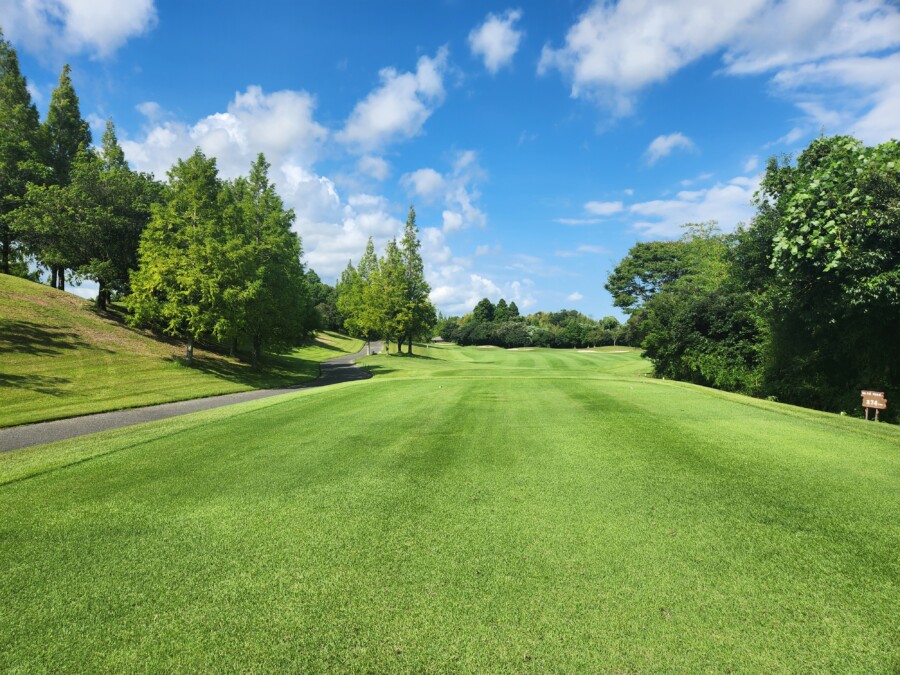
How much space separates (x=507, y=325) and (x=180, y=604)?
A: 88159mm

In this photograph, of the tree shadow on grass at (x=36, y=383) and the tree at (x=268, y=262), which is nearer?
the tree shadow on grass at (x=36, y=383)

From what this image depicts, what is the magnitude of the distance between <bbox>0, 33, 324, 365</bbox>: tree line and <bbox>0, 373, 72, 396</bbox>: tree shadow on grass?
6.71m

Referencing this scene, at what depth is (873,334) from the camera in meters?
14.2

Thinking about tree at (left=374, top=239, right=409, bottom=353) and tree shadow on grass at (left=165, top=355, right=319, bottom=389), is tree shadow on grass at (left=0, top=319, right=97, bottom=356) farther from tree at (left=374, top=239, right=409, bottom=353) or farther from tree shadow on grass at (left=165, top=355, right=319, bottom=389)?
tree at (left=374, top=239, right=409, bottom=353)

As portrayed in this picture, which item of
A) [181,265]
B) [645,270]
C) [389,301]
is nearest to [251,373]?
[181,265]

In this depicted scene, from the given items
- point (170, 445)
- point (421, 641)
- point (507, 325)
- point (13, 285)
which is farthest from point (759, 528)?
point (507, 325)

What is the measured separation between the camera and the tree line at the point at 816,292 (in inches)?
476

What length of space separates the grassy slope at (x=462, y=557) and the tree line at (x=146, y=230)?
19.1m

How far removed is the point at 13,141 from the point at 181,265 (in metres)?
19.0

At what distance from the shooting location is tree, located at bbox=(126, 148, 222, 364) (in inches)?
926

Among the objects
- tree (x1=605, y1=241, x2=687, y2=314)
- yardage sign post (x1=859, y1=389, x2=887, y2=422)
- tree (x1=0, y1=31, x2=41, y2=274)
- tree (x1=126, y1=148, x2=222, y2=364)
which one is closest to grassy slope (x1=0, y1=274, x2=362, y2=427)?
tree (x1=126, y1=148, x2=222, y2=364)

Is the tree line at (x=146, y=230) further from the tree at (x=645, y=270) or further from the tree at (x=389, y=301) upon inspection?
the tree at (x=645, y=270)

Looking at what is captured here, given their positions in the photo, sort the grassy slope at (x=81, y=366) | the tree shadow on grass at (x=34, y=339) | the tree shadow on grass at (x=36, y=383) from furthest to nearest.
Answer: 1. the tree shadow on grass at (x=34, y=339)
2. the tree shadow on grass at (x=36, y=383)
3. the grassy slope at (x=81, y=366)

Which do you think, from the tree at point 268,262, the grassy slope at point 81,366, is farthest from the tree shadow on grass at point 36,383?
the tree at point 268,262
